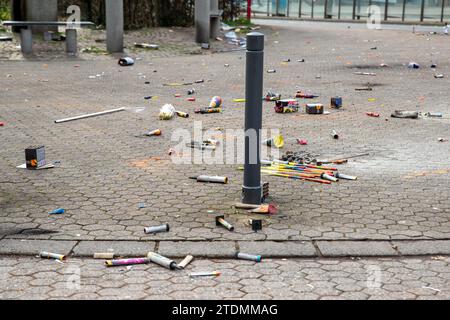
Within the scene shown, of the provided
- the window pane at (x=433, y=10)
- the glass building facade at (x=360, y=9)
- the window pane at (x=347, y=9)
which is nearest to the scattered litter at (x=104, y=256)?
the glass building facade at (x=360, y=9)

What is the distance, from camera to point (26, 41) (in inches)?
652

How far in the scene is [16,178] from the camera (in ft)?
21.0

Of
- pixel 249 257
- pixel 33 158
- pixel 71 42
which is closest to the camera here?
pixel 249 257

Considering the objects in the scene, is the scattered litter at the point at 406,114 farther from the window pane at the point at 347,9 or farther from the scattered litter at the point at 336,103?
the window pane at the point at 347,9

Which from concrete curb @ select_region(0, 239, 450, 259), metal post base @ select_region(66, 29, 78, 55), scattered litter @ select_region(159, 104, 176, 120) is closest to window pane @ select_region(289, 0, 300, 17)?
metal post base @ select_region(66, 29, 78, 55)

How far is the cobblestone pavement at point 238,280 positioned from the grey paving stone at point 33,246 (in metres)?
0.11

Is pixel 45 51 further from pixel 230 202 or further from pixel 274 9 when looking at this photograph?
pixel 274 9

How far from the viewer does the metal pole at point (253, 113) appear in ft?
17.4

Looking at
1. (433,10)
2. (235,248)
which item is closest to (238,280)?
(235,248)

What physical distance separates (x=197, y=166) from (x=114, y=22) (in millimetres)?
10811

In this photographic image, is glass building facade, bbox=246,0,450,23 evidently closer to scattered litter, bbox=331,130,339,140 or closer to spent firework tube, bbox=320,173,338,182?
scattered litter, bbox=331,130,339,140

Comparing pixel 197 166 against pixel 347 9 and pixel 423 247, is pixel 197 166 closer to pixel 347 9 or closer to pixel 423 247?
pixel 423 247

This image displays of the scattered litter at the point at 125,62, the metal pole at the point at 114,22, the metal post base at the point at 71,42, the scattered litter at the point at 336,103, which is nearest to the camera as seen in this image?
the scattered litter at the point at 336,103

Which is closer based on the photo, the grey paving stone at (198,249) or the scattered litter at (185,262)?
the scattered litter at (185,262)
